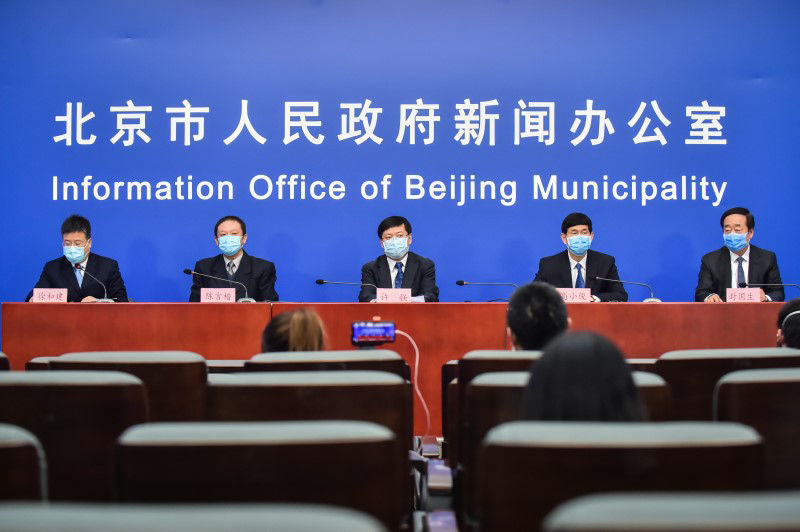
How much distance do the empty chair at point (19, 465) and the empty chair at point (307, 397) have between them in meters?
0.50

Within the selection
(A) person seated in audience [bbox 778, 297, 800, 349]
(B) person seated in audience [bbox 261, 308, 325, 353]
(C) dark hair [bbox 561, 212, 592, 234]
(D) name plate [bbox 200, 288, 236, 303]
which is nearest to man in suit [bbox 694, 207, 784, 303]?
(C) dark hair [bbox 561, 212, 592, 234]

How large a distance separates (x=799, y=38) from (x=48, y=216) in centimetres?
596

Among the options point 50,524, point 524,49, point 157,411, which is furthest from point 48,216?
point 50,524

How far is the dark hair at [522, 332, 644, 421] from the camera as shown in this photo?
127 cm

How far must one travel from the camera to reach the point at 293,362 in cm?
179

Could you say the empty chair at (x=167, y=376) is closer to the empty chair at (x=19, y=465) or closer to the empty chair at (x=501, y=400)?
the empty chair at (x=501, y=400)

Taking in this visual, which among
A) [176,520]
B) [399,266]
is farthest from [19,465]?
[399,266]

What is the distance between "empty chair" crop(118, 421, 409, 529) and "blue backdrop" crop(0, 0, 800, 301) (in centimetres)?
467

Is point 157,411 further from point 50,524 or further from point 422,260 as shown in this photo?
point 422,260

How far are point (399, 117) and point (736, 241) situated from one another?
2561 millimetres

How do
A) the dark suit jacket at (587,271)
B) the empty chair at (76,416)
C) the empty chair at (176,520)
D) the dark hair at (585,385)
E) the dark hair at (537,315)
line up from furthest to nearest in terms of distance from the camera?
the dark suit jacket at (587,271) < the dark hair at (537,315) < the empty chair at (76,416) < the dark hair at (585,385) < the empty chair at (176,520)

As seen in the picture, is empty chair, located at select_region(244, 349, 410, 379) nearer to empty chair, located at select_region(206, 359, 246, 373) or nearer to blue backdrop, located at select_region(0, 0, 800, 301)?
empty chair, located at select_region(206, 359, 246, 373)

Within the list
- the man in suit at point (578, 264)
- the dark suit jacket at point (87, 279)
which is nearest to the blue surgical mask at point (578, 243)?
the man in suit at point (578, 264)

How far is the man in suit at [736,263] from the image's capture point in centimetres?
479
